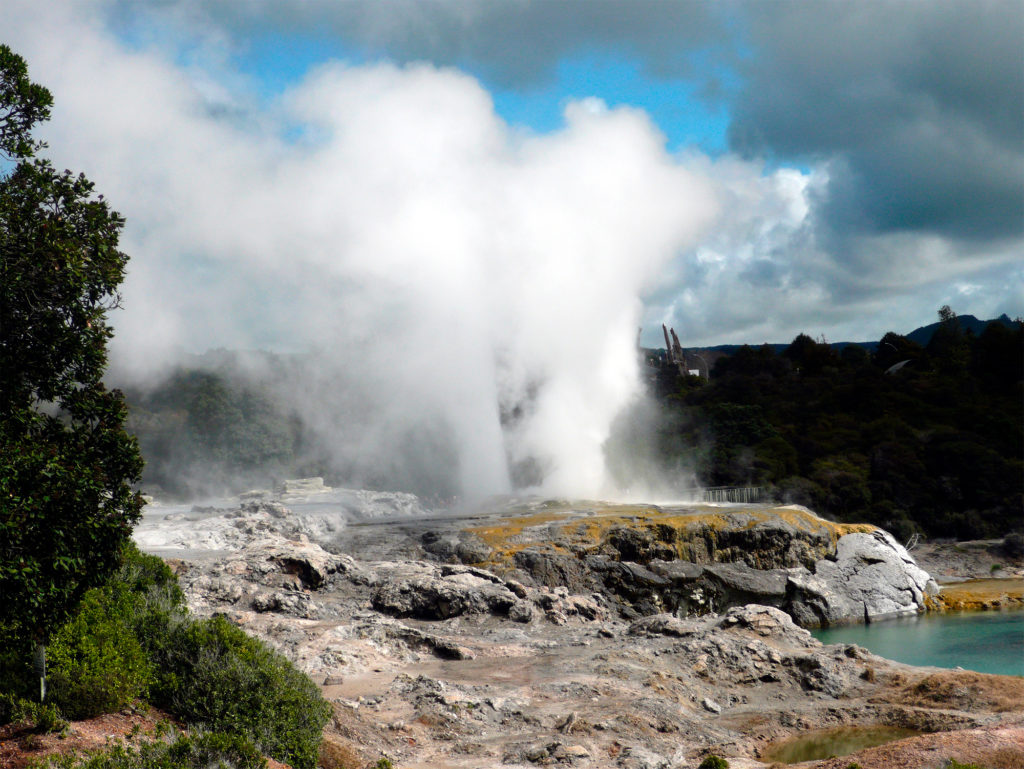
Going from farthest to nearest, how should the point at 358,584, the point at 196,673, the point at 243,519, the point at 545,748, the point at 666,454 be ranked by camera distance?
the point at 666,454, the point at 243,519, the point at 358,584, the point at 545,748, the point at 196,673

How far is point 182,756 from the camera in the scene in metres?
7.04

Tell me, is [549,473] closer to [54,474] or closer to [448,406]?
[448,406]

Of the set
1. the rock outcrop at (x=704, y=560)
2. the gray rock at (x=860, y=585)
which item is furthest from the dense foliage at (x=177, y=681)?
the gray rock at (x=860, y=585)

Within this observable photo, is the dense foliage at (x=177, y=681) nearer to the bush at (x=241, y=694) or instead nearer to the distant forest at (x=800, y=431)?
the bush at (x=241, y=694)

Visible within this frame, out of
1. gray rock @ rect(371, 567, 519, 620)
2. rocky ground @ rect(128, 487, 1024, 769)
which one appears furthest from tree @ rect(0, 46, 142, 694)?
gray rock @ rect(371, 567, 519, 620)

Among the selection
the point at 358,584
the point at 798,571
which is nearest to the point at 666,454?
the point at 798,571

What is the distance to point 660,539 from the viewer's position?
2648 cm

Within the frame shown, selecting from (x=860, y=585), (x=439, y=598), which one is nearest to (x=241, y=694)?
(x=439, y=598)

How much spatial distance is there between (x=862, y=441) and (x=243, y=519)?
46.7 m

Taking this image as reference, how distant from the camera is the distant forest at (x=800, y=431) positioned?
50188 millimetres

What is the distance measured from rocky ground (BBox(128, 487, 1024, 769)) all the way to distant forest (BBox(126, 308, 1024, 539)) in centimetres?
2066

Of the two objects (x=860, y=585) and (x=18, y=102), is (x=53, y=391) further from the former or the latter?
(x=860, y=585)

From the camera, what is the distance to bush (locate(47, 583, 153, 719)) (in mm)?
8117

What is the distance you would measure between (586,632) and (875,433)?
48087 mm
